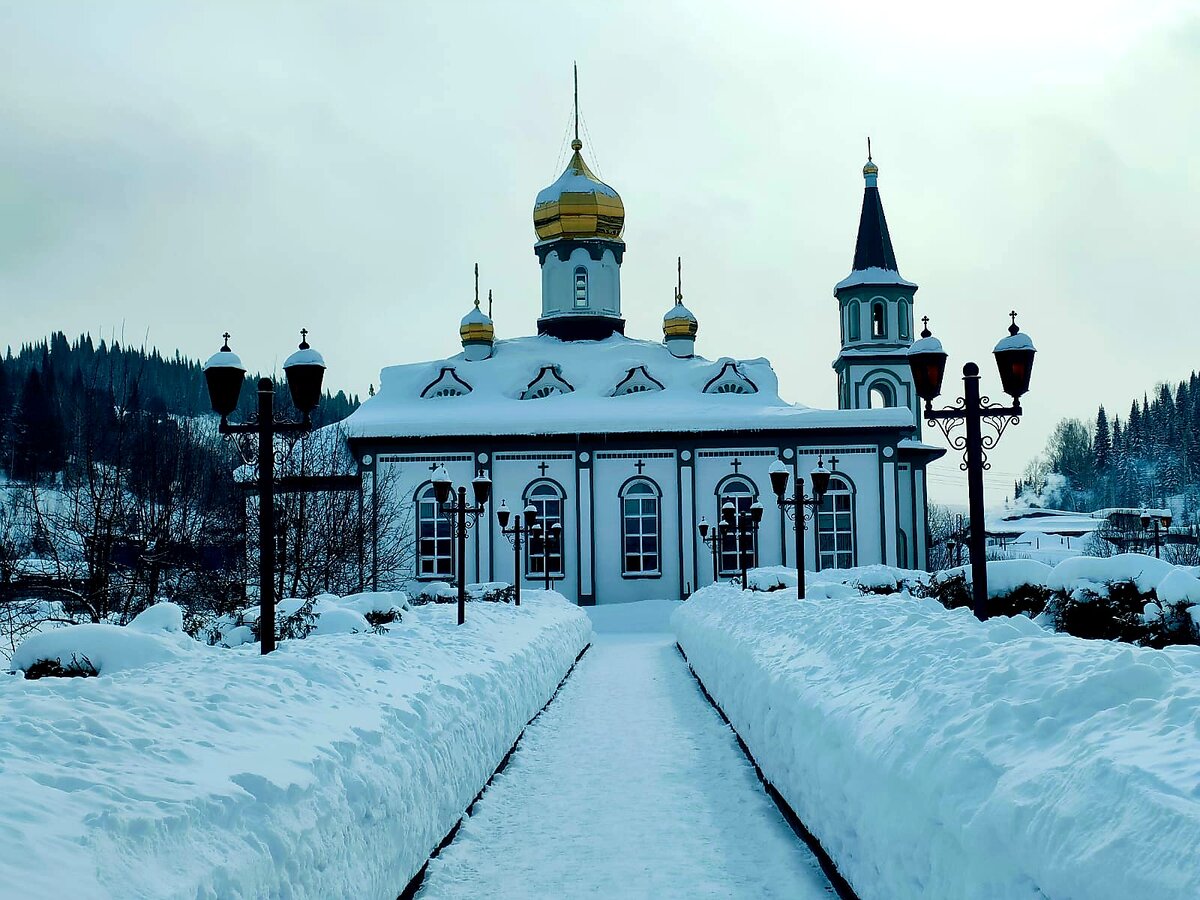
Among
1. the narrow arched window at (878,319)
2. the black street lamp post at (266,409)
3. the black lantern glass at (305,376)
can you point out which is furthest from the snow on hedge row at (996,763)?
the narrow arched window at (878,319)

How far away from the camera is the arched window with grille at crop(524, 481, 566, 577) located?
111 ft

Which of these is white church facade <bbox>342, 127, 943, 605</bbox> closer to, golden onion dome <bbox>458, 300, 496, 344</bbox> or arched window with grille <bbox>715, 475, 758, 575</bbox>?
arched window with grille <bbox>715, 475, 758, 575</bbox>

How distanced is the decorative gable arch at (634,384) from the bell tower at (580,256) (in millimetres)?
5086

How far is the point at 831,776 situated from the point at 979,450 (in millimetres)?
5160

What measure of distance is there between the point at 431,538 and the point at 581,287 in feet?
41.1

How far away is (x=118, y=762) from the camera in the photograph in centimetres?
439

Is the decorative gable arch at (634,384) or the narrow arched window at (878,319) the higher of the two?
the narrow arched window at (878,319)

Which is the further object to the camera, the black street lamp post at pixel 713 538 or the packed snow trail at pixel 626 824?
the black street lamp post at pixel 713 538

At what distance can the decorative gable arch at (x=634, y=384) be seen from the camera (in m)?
37.1

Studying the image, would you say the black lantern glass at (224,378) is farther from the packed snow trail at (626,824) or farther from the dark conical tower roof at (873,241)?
the dark conical tower roof at (873,241)

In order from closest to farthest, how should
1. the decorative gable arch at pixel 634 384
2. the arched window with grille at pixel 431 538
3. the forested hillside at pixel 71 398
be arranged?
the forested hillside at pixel 71 398 → the arched window with grille at pixel 431 538 → the decorative gable arch at pixel 634 384

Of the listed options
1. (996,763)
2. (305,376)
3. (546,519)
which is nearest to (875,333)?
(546,519)

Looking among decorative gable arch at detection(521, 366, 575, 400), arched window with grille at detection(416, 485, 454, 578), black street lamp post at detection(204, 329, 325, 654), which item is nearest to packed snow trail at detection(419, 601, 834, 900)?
black street lamp post at detection(204, 329, 325, 654)

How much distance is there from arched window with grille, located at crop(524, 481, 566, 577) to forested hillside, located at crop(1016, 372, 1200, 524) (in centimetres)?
7019
